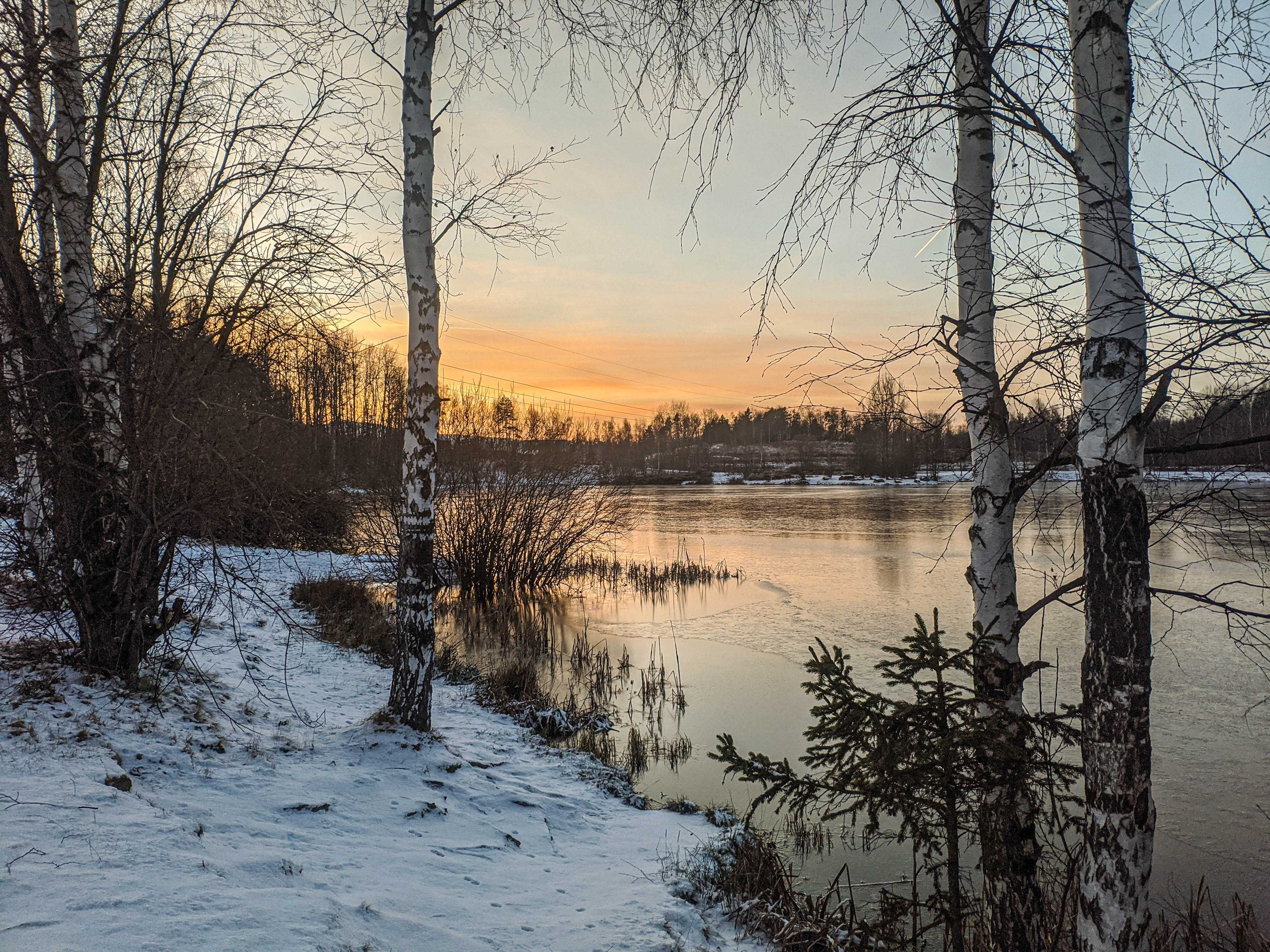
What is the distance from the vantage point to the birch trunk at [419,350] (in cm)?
504

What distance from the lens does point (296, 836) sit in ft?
11.9

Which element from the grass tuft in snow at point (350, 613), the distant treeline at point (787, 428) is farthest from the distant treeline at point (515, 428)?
the grass tuft in snow at point (350, 613)

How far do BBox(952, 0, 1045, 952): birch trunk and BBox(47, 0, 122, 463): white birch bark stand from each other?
533cm

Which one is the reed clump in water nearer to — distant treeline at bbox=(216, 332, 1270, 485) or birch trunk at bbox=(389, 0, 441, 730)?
distant treeline at bbox=(216, 332, 1270, 485)

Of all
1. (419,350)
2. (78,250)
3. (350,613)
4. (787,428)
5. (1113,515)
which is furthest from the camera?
(787,428)

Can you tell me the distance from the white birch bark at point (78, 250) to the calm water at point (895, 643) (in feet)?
16.8

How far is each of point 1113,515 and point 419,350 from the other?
442cm

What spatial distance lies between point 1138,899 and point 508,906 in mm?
2739

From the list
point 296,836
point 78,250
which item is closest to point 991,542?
point 296,836

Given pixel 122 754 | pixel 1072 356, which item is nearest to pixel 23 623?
pixel 122 754

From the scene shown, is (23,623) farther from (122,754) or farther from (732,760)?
(732,760)

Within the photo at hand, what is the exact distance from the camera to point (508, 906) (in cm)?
348

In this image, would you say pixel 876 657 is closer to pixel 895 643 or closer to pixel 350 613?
pixel 895 643

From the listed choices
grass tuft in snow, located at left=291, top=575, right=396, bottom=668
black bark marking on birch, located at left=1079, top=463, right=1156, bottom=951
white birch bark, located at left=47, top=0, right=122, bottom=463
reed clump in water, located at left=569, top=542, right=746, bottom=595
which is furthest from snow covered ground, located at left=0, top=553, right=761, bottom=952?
reed clump in water, located at left=569, top=542, right=746, bottom=595
